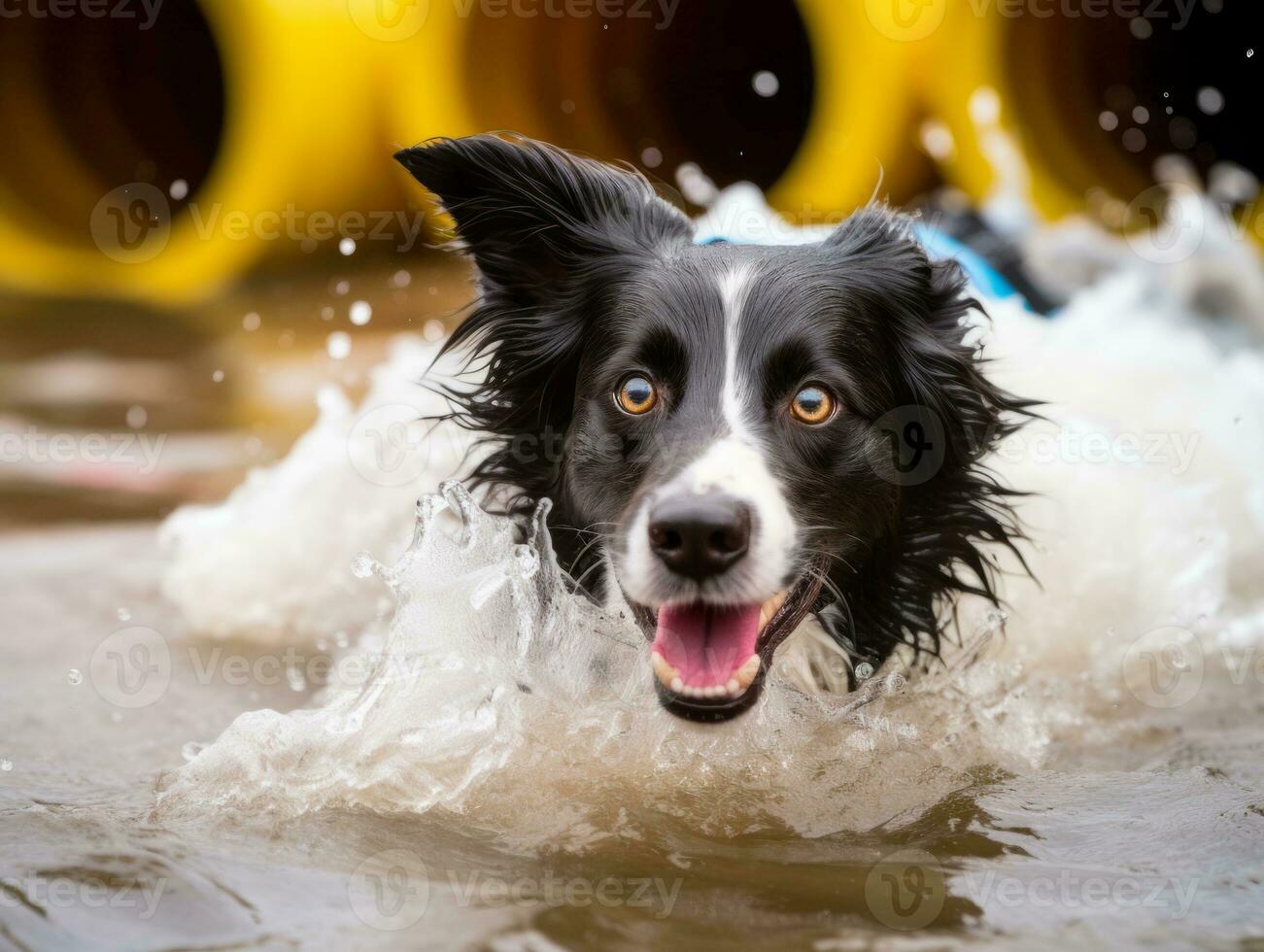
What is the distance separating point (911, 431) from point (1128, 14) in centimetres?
658

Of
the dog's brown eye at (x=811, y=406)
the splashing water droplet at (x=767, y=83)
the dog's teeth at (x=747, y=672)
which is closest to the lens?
the dog's teeth at (x=747, y=672)

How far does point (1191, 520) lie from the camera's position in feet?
14.7

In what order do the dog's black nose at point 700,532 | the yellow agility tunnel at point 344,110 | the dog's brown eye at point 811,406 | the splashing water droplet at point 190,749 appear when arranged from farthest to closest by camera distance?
the yellow agility tunnel at point 344,110, the splashing water droplet at point 190,749, the dog's brown eye at point 811,406, the dog's black nose at point 700,532

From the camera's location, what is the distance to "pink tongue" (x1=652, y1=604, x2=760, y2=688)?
8.63ft

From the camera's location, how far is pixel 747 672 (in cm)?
260

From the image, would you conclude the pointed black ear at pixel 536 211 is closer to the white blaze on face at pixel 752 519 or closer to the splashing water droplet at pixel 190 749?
the white blaze on face at pixel 752 519

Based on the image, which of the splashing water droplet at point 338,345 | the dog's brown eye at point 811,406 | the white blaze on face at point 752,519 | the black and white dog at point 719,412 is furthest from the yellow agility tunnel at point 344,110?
the white blaze on face at point 752,519

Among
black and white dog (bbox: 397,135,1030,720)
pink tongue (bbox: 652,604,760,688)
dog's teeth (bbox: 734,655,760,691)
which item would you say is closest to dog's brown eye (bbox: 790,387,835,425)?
black and white dog (bbox: 397,135,1030,720)

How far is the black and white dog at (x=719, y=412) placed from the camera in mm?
2605

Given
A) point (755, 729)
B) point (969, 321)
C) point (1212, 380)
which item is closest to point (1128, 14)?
point (1212, 380)

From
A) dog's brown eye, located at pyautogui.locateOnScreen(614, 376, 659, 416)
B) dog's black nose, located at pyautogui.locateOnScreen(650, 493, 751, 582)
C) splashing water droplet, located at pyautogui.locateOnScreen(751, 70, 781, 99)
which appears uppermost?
splashing water droplet, located at pyautogui.locateOnScreen(751, 70, 781, 99)

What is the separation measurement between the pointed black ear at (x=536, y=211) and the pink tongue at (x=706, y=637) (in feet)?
3.26

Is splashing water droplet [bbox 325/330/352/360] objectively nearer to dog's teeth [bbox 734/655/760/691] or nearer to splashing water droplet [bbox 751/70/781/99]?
splashing water droplet [bbox 751/70/781/99]

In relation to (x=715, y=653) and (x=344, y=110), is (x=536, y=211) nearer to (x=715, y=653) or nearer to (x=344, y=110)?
(x=715, y=653)
